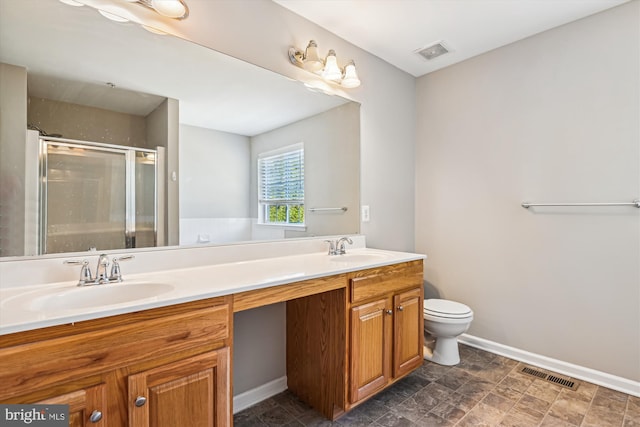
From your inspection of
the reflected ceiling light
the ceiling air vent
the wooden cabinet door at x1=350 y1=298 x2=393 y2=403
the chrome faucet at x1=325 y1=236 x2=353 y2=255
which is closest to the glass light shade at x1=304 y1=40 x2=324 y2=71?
the reflected ceiling light

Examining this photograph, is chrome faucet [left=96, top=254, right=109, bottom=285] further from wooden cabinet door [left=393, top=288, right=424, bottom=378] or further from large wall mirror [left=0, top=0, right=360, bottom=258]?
wooden cabinet door [left=393, top=288, right=424, bottom=378]

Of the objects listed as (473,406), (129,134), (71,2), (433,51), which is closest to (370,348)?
(473,406)

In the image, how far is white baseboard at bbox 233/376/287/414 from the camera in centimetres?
173

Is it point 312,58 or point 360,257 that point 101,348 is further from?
point 312,58

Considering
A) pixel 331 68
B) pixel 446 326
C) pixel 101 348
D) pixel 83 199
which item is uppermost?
pixel 331 68

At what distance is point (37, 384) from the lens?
80 cm

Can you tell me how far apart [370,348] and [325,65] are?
175 cm

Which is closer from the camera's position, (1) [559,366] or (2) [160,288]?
(2) [160,288]

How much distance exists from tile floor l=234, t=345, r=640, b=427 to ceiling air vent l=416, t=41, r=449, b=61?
2.35m

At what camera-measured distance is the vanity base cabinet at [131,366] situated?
0.80 metres

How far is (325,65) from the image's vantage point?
2043mm

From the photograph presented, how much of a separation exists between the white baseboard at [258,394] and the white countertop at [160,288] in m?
0.75

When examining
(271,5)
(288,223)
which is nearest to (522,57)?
(271,5)

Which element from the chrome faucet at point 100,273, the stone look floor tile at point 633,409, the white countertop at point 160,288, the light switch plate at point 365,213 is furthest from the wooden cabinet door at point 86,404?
the stone look floor tile at point 633,409
